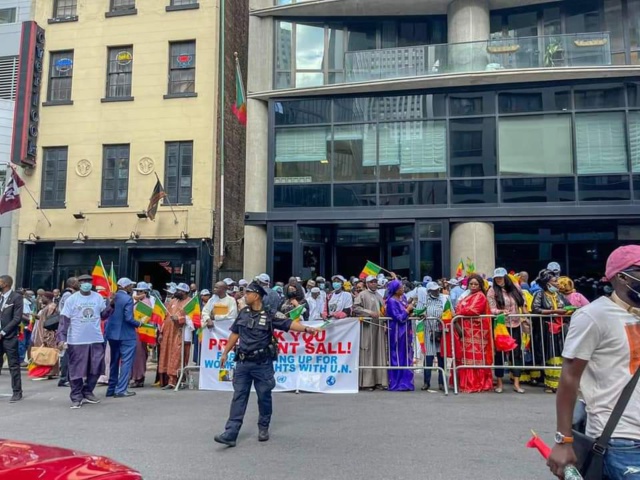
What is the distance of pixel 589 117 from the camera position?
18.1 metres

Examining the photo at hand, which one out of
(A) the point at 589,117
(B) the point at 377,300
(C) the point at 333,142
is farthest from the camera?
(C) the point at 333,142

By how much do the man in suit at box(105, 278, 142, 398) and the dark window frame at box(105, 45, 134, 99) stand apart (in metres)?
13.3

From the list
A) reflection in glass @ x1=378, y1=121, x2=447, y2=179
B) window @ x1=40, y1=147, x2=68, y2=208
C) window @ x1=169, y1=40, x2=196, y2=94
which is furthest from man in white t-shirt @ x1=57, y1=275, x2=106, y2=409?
window @ x1=40, y1=147, x2=68, y2=208

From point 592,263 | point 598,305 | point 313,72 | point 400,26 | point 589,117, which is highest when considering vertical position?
point 400,26

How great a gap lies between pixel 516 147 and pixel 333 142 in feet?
20.3

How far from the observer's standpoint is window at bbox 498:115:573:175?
18.1 metres

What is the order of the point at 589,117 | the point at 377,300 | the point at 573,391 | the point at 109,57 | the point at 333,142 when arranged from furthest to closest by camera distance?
the point at 109,57
the point at 333,142
the point at 589,117
the point at 377,300
the point at 573,391

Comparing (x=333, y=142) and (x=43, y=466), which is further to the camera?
(x=333, y=142)

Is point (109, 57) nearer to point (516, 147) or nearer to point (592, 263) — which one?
point (516, 147)

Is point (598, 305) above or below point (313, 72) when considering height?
below

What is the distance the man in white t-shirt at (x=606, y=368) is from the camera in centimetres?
267

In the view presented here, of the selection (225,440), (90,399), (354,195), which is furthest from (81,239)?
(225,440)

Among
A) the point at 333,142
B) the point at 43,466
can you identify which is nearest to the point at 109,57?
the point at 333,142

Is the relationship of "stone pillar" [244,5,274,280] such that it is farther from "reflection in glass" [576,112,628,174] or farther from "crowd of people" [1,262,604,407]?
"reflection in glass" [576,112,628,174]
